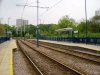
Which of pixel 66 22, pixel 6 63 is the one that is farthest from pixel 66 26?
pixel 6 63

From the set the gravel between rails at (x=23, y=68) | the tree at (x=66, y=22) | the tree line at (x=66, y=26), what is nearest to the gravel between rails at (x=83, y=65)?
the gravel between rails at (x=23, y=68)

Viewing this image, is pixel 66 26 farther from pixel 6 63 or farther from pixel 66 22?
pixel 6 63

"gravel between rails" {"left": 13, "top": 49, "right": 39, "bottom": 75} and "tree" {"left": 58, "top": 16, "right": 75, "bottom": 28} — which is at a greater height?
"tree" {"left": 58, "top": 16, "right": 75, "bottom": 28}

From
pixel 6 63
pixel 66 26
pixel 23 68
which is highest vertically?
pixel 66 26

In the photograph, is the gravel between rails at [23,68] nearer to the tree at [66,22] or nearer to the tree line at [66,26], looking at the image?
the tree line at [66,26]

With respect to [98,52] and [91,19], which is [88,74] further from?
[91,19]

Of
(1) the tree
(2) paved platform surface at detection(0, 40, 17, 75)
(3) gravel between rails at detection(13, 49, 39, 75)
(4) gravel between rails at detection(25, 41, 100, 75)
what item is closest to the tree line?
(1) the tree

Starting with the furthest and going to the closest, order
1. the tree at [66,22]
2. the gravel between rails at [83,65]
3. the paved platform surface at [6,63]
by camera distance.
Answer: the tree at [66,22] < the gravel between rails at [83,65] < the paved platform surface at [6,63]

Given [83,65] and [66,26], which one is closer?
[83,65]

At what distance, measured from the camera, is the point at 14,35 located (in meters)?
176

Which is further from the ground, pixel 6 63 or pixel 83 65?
pixel 6 63

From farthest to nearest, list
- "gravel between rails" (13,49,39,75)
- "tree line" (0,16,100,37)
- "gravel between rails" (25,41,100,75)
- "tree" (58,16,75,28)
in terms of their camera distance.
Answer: "tree" (58,16,75,28)
"tree line" (0,16,100,37)
"gravel between rails" (25,41,100,75)
"gravel between rails" (13,49,39,75)

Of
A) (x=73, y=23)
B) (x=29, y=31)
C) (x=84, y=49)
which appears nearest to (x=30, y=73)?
(x=84, y=49)

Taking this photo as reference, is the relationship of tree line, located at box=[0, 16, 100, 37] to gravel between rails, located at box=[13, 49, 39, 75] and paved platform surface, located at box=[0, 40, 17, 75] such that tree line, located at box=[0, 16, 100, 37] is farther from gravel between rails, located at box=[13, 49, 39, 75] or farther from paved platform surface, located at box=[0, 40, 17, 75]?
gravel between rails, located at box=[13, 49, 39, 75]
